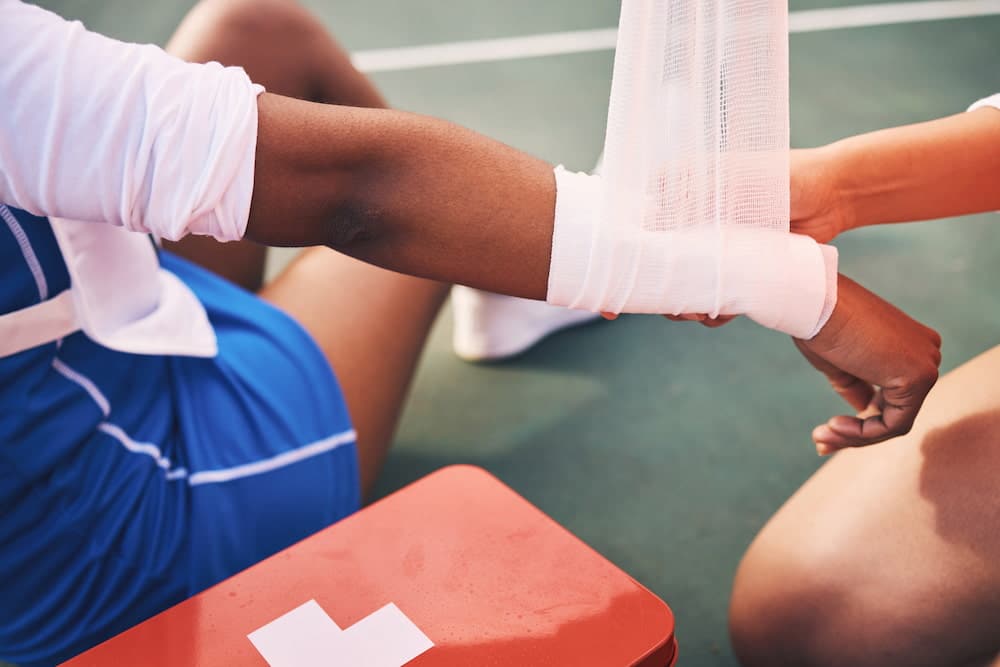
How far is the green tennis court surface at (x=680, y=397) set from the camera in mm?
1154

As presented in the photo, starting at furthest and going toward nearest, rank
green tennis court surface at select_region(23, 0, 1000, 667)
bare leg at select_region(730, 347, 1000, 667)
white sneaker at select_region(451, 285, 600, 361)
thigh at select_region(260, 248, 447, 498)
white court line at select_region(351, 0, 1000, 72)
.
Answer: white court line at select_region(351, 0, 1000, 72), white sneaker at select_region(451, 285, 600, 361), green tennis court surface at select_region(23, 0, 1000, 667), thigh at select_region(260, 248, 447, 498), bare leg at select_region(730, 347, 1000, 667)

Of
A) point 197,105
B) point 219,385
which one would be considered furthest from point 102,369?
point 197,105

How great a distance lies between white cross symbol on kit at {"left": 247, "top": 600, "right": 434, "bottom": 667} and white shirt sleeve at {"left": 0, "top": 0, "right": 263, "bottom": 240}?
263 millimetres

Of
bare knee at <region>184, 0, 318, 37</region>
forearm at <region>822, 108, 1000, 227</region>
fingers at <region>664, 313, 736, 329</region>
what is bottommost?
fingers at <region>664, 313, 736, 329</region>

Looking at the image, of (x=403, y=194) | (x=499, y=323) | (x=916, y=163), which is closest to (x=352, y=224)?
(x=403, y=194)

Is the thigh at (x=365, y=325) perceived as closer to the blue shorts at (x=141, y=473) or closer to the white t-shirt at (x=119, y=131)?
the blue shorts at (x=141, y=473)

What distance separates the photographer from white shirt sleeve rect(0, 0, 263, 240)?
0.55 meters

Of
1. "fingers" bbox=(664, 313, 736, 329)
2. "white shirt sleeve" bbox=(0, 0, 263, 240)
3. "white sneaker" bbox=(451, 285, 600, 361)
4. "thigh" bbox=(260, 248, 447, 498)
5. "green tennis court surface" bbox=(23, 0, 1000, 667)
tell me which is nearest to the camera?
"white shirt sleeve" bbox=(0, 0, 263, 240)

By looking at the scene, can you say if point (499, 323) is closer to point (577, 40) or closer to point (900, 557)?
point (900, 557)

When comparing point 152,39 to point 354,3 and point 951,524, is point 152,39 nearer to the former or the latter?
point 354,3

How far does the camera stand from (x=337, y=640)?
623mm

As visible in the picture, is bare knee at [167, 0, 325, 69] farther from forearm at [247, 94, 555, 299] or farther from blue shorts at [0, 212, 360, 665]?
forearm at [247, 94, 555, 299]

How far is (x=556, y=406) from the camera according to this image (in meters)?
1.36

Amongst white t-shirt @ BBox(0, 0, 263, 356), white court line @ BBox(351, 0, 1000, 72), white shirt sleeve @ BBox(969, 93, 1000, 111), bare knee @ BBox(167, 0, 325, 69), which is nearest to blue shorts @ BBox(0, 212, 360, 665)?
white t-shirt @ BBox(0, 0, 263, 356)
